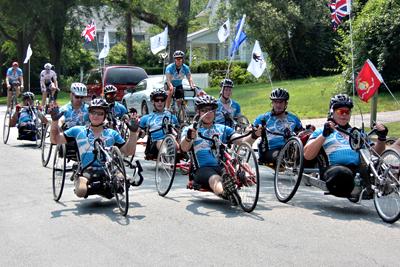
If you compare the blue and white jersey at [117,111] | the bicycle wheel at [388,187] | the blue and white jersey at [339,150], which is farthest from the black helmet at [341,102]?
the blue and white jersey at [117,111]

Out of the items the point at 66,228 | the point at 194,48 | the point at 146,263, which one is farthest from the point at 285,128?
the point at 194,48

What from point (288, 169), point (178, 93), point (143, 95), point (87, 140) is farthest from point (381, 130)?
point (143, 95)

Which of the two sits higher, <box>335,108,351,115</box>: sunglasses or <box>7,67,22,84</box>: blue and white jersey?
<box>7,67,22,84</box>: blue and white jersey

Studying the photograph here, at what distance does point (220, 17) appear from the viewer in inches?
1513

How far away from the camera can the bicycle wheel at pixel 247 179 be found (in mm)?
8133

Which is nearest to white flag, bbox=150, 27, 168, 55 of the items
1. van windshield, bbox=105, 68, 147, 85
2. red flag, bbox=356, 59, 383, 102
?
van windshield, bbox=105, 68, 147, 85

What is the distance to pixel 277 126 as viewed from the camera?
1030 centimetres

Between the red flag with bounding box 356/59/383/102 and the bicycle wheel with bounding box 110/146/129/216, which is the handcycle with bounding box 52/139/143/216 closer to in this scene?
the bicycle wheel with bounding box 110/146/129/216

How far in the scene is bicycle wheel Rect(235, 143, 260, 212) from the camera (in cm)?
813

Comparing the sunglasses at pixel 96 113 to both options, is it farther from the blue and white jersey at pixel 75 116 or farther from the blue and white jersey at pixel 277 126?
the blue and white jersey at pixel 277 126

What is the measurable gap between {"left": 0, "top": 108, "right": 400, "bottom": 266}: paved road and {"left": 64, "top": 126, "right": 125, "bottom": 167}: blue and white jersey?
24.6 inches

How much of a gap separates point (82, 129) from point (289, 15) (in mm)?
25530

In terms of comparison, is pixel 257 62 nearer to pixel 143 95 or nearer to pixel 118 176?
pixel 143 95

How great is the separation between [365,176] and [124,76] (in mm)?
17703
